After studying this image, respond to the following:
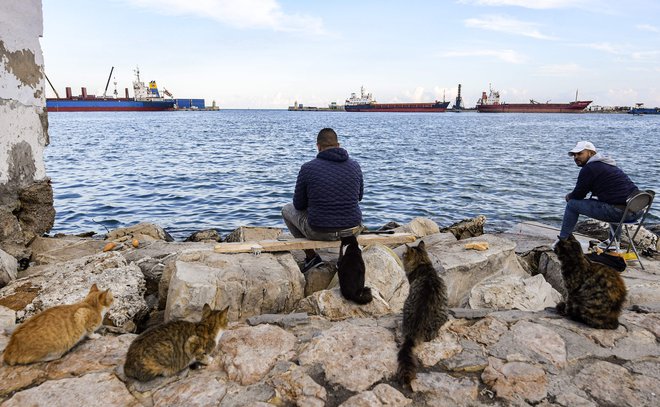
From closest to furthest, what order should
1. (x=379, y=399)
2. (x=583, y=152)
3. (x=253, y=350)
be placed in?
1. (x=379, y=399)
2. (x=253, y=350)
3. (x=583, y=152)

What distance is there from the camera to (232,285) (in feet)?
14.7

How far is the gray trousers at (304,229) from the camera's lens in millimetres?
5746

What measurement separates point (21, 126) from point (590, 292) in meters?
7.28

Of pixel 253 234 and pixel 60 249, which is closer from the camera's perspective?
pixel 60 249

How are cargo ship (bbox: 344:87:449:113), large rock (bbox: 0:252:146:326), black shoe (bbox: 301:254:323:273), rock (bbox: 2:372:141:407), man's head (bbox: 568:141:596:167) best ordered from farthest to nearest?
cargo ship (bbox: 344:87:449:113) → man's head (bbox: 568:141:596:167) → black shoe (bbox: 301:254:323:273) → large rock (bbox: 0:252:146:326) → rock (bbox: 2:372:141:407)

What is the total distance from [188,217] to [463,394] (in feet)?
35.9

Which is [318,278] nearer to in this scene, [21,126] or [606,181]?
[606,181]

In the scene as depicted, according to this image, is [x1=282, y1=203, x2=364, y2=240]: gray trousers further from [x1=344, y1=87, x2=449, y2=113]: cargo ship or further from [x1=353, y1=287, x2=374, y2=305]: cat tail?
[x1=344, y1=87, x2=449, y2=113]: cargo ship

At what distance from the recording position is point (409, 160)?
85.1 feet

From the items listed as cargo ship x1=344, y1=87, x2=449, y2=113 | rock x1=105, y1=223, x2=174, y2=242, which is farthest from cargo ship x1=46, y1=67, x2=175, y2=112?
rock x1=105, y1=223, x2=174, y2=242

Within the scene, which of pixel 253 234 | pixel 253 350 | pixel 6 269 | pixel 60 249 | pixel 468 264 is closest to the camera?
pixel 253 350

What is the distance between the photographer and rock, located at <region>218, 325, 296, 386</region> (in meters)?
3.10

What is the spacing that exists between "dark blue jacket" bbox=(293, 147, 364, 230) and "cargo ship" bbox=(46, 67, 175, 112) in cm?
10925

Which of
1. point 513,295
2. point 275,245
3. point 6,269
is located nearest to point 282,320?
point 275,245
